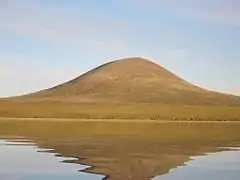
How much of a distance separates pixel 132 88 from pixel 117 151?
457mm

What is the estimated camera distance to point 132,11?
14.0ft

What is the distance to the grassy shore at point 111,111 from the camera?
13.7ft

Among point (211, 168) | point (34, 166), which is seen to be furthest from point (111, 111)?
point (211, 168)

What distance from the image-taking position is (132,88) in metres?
4.23

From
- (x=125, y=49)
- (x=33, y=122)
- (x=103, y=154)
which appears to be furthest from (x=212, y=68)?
(x=33, y=122)

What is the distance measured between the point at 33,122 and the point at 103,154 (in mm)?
543

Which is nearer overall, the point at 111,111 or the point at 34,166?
the point at 34,166

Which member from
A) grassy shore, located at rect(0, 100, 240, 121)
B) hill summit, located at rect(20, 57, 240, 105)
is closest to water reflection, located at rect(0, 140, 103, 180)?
grassy shore, located at rect(0, 100, 240, 121)

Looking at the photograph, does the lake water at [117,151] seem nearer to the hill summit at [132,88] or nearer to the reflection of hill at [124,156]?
the reflection of hill at [124,156]

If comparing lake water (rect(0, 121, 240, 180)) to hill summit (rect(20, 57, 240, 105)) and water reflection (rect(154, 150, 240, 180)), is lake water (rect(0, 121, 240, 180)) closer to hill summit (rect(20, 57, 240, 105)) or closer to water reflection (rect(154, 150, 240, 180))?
water reflection (rect(154, 150, 240, 180))

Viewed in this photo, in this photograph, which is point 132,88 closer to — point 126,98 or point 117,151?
point 126,98

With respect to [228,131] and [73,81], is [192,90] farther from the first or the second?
[73,81]

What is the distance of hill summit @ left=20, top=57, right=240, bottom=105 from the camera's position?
13.7ft

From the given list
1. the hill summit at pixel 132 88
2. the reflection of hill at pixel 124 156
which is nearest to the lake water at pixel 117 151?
the reflection of hill at pixel 124 156
